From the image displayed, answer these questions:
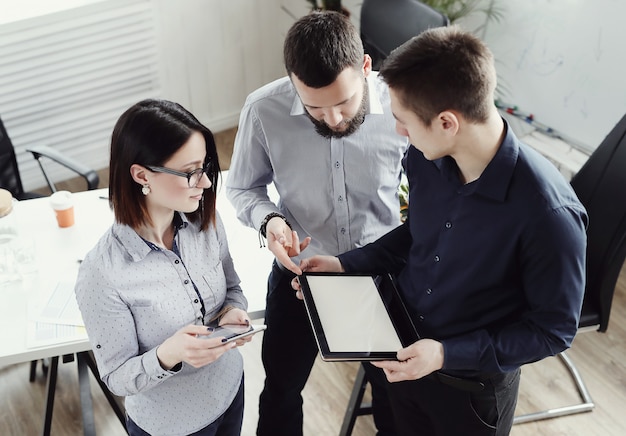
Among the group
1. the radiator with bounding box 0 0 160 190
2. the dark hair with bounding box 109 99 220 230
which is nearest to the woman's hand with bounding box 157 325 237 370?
the dark hair with bounding box 109 99 220 230

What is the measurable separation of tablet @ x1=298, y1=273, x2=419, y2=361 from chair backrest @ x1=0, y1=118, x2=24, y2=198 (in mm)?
1773

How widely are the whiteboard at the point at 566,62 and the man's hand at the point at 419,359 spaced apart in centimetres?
182

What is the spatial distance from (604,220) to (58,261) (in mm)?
1778

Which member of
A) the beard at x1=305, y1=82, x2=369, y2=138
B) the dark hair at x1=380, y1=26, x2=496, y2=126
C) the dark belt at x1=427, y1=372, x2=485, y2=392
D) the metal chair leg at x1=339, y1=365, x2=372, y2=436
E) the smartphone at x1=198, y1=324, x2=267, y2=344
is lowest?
the metal chair leg at x1=339, y1=365, x2=372, y2=436

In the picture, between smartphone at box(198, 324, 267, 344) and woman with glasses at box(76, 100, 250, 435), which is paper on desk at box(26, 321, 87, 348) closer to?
woman with glasses at box(76, 100, 250, 435)

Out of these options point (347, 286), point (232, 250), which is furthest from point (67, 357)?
point (347, 286)

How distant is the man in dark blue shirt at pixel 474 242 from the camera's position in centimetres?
146

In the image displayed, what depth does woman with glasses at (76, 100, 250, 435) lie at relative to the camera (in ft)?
5.19

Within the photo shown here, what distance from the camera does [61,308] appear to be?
2.17 metres

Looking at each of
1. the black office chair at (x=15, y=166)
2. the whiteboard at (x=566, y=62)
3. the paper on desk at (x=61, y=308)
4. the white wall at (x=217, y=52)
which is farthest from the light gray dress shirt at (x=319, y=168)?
the white wall at (x=217, y=52)

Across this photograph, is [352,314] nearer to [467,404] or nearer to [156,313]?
[467,404]

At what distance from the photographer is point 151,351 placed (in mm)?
1625

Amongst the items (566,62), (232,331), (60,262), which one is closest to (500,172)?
(232,331)

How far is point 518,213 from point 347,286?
21.4 inches
